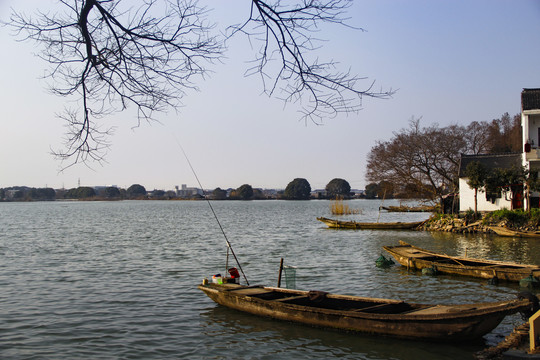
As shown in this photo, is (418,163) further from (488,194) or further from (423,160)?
(488,194)

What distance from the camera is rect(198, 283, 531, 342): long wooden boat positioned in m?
9.92

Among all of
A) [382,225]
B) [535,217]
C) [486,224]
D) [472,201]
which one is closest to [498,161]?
[472,201]

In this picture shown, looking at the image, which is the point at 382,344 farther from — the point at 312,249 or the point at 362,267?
the point at 312,249

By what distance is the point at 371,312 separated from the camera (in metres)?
11.3

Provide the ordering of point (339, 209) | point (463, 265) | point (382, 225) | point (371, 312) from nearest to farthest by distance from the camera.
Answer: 1. point (371, 312)
2. point (463, 265)
3. point (382, 225)
4. point (339, 209)

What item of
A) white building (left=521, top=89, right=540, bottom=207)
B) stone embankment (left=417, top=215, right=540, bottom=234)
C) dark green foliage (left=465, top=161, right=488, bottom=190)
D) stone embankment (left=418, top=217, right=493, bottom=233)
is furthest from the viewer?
stone embankment (left=418, top=217, right=493, bottom=233)

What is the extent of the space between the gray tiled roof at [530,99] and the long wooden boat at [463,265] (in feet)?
52.9

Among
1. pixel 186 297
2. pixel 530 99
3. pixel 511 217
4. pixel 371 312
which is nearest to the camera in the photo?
pixel 371 312

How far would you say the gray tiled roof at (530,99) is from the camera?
31.9m

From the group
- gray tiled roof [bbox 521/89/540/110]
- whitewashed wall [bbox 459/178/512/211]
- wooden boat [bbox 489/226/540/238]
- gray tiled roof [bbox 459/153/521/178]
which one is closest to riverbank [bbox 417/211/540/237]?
wooden boat [bbox 489/226/540/238]

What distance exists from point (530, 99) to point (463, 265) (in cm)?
1968

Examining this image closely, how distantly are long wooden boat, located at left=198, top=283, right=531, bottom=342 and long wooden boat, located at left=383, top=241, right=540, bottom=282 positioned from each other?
6829 millimetres

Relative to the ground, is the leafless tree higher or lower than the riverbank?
higher

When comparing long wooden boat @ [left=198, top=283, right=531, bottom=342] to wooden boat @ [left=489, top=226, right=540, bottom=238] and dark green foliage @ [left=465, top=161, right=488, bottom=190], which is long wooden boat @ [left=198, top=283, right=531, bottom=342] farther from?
dark green foliage @ [left=465, top=161, right=488, bottom=190]
